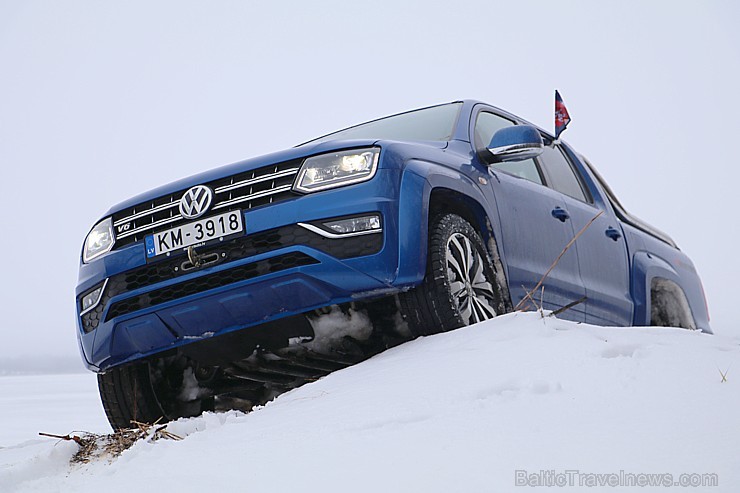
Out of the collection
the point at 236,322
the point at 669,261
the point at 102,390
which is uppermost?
the point at 236,322

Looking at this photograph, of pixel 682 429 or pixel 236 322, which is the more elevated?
pixel 236 322

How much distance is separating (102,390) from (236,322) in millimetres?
949

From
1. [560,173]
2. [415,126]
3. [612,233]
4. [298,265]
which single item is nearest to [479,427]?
[298,265]

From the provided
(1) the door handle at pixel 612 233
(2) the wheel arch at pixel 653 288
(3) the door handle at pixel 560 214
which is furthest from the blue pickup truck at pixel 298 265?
(2) the wheel arch at pixel 653 288

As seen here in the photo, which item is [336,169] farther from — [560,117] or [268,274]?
[560,117]

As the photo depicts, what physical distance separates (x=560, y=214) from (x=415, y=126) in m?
0.96

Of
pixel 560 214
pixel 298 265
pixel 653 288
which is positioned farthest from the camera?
pixel 653 288

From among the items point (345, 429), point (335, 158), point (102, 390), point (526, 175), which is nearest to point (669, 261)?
point (526, 175)

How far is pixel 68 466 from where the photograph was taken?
272 cm

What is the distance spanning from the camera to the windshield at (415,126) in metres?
4.30

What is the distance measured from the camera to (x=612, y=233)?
209 inches

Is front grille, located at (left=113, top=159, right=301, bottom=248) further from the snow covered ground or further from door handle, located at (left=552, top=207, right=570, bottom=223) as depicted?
door handle, located at (left=552, top=207, right=570, bottom=223)

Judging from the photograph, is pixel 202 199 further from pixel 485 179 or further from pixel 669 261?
pixel 669 261

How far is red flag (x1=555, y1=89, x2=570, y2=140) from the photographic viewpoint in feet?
17.7
